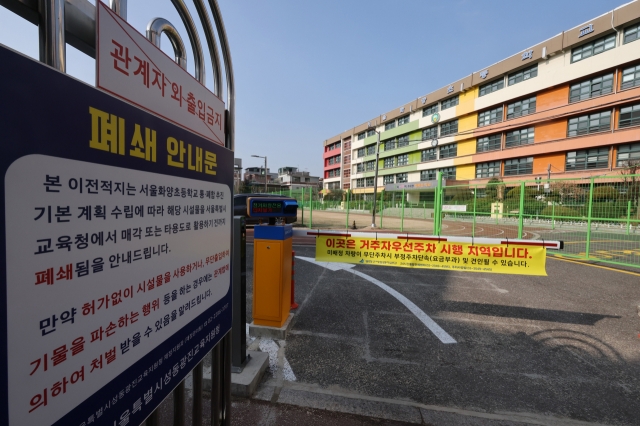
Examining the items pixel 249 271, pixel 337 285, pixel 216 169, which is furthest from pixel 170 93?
pixel 249 271

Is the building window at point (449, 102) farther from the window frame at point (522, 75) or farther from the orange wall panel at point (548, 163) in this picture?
the orange wall panel at point (548, 163)

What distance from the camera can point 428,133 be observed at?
4691 cm

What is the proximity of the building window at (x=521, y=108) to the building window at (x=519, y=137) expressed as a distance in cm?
185

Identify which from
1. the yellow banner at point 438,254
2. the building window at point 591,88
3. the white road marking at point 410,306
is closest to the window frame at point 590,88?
the building window at point 591,88

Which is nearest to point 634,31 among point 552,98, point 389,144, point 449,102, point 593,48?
point 593,48

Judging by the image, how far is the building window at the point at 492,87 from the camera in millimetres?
35928

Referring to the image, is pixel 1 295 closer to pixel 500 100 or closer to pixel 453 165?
pixel 500 100

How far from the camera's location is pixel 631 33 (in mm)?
24969

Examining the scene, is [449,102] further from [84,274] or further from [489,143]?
[84,274]

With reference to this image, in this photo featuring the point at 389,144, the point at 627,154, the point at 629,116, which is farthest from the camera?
the point at 389,144

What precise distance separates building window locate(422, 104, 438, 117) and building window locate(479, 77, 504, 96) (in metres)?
7.76

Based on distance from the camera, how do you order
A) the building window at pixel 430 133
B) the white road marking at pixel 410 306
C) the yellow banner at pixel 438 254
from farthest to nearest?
1. the building window at pixel 430 133
2. the yellow banner at pixel 438 254
3. the white road marking at pixel 410 306

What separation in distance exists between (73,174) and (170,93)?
0.62m

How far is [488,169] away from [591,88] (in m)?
12.2
